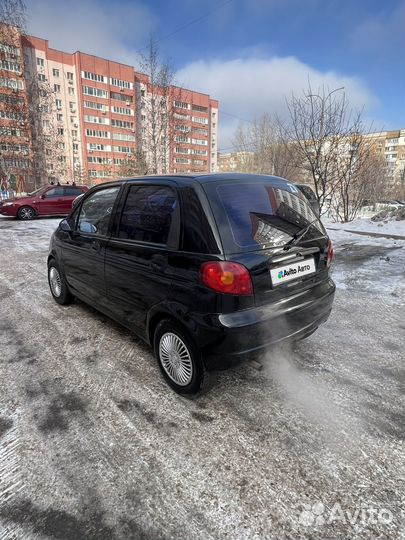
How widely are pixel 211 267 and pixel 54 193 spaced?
46.0 feet

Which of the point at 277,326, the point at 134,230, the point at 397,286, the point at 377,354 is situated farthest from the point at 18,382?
the point at 397,286

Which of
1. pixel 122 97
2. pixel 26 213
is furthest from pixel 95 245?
pixel 122 97

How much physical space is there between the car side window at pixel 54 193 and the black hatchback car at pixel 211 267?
12.5 m

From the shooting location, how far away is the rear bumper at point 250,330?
6.63 ft

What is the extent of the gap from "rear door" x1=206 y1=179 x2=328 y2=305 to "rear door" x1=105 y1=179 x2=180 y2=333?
0.39 meters

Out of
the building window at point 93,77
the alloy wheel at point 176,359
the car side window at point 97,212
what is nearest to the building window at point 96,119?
the building window at point 93,77

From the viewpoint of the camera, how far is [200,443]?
1.97 meters

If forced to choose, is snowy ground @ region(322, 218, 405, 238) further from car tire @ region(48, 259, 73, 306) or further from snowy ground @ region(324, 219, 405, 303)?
car tire @ region(48, 259, 73, 306)

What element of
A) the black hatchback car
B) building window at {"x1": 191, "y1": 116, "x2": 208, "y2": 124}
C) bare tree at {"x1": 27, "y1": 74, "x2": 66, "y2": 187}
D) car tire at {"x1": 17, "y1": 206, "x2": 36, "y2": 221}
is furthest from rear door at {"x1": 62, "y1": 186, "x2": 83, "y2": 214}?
building window at {"x1": 191, "y1": 116, "x2": 208, "y2": 124}

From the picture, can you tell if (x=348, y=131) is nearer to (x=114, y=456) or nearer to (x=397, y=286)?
(x=397, y=286)

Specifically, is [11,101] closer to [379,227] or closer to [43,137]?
[43,137]

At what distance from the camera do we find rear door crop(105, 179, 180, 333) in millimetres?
2344

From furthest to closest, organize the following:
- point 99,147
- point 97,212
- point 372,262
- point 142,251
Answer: point 99,147 < point 372,262 < point 97,212 < point 142,251

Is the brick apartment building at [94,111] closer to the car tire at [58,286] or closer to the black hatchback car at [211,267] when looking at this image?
the car tire at [58,286]
